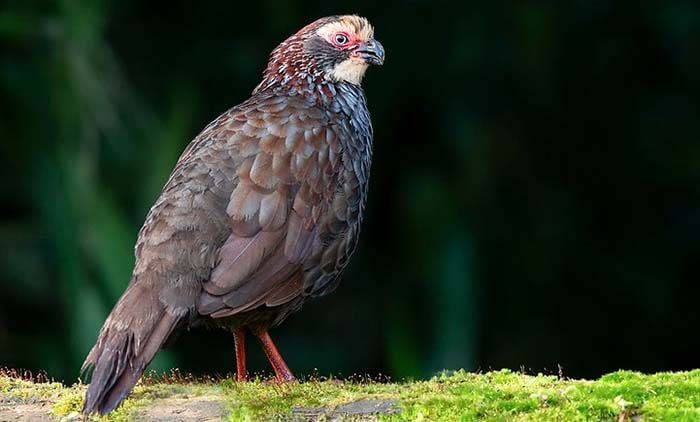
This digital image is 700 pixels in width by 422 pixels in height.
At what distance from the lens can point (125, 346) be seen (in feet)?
13.0

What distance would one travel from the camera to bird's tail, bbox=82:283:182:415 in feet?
12.1

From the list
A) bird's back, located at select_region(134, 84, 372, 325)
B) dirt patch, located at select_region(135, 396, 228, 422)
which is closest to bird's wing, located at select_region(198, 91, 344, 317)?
bird's back, located at select_region(134, 84, 372, 325)

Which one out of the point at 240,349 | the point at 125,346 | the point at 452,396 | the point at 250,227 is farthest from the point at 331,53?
the point at 452,396

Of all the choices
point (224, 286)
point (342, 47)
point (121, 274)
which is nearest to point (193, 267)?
point (224, 286)

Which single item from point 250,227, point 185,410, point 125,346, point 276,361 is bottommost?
point 276,361

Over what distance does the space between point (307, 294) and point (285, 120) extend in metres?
0.73

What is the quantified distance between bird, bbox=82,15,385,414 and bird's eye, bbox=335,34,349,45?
0.73 feet

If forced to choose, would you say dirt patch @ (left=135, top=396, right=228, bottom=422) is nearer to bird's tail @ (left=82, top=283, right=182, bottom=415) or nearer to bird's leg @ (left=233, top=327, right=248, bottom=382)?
bird's tail @ (left=82, top=283, right=182, bottom=415)

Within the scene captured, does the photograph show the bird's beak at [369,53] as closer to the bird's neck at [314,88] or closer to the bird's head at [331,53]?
the bird's head at [331,53]

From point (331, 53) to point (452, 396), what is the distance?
220 centimetres

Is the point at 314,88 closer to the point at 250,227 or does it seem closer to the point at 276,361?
the point at 250,227

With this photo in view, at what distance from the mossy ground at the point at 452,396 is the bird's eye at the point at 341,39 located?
1.87m

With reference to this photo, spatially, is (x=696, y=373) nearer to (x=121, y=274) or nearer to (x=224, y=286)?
(x=224, y=286)

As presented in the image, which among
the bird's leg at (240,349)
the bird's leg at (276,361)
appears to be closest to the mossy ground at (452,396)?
the bird's leg at (276,361)
